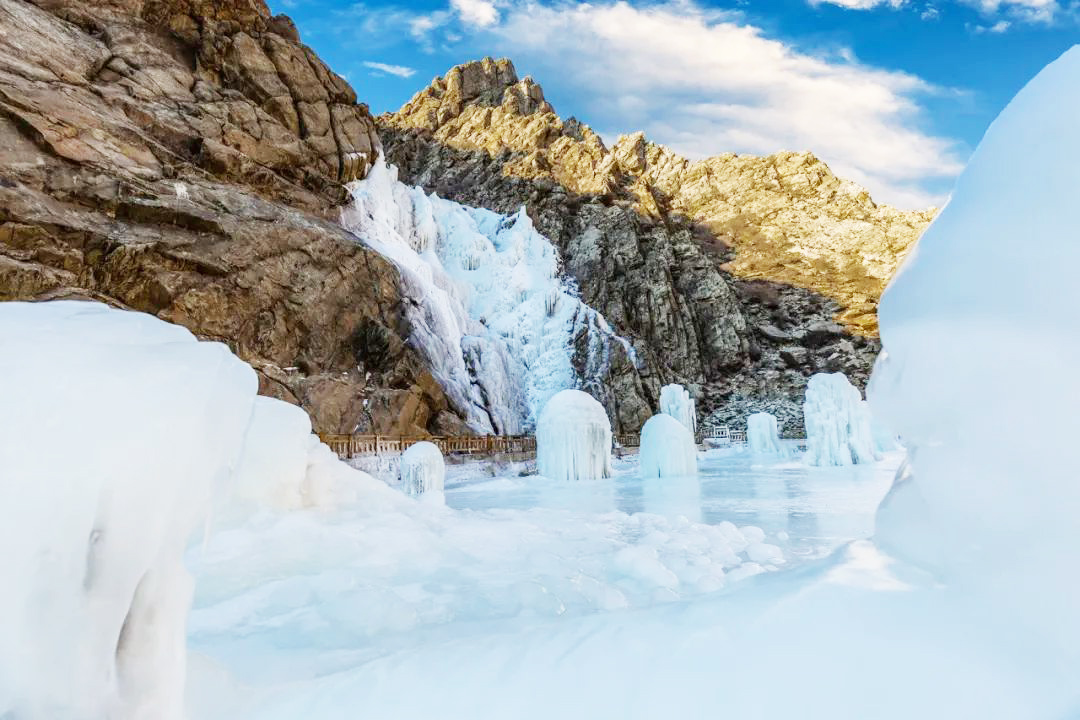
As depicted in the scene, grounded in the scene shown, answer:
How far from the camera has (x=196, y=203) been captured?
2047cm

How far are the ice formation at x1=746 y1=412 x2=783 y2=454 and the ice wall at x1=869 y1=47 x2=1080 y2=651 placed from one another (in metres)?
26.5

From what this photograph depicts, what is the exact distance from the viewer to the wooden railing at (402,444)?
16391mm

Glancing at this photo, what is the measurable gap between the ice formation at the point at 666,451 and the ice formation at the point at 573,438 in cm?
124

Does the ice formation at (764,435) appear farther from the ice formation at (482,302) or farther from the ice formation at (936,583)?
the ice formation at (936,583)

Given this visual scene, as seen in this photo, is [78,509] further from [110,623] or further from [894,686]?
[894,686]

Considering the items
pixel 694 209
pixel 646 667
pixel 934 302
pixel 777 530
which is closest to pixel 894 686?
pixel 646 667

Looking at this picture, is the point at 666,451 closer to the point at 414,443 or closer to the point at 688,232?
the point at 414,443

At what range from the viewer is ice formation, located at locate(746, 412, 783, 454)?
2666cm

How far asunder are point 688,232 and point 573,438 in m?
37.3

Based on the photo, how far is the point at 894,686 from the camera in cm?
144

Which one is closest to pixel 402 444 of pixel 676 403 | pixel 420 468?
pixel 420 468

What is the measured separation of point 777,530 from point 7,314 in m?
6.56

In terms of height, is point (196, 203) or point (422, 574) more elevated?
point (196, 203)

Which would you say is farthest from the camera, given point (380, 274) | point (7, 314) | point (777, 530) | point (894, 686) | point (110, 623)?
point (380, 274)
